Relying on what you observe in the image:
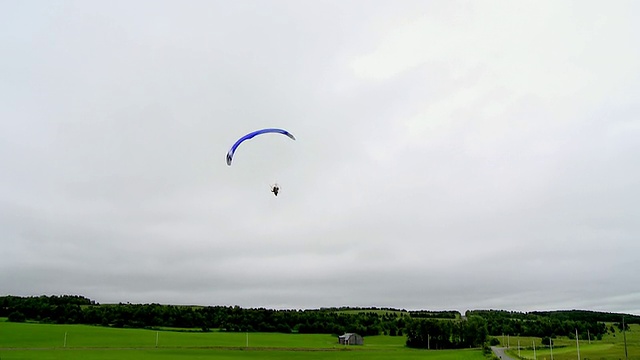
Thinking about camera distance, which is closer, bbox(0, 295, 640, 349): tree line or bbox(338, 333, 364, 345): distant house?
bbox(338, 333, 364, 345): distant house

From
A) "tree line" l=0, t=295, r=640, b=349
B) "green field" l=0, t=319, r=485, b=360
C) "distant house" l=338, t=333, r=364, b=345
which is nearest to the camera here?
"green field" l=0, t=319, r=485, b=360

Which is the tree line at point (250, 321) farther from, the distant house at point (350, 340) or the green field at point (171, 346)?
the green field at point (171, 346)

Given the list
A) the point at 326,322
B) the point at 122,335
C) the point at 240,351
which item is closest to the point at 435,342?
the point at 326,322

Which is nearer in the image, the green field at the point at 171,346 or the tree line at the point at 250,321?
the green field at the point at 171,346

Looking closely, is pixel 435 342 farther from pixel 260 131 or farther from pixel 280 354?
pixel 260 131

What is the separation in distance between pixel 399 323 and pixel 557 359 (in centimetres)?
7280

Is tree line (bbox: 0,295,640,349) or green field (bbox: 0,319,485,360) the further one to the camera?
tree line (bbox: 0,295,640,349)

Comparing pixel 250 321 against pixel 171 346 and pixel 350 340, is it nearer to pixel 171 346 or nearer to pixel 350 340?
pixel 350 340

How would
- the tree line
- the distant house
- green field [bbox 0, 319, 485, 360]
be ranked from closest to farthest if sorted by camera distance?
green field [bbox 0, 319, 485, 360]
the distant house
the tree line

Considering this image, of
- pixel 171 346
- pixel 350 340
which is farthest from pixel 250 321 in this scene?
pixel 171 346

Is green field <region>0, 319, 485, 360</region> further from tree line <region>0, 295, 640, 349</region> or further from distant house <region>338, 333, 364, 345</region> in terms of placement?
tree line <region>0, 295, 640, 349</region>

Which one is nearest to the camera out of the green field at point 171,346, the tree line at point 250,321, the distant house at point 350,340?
the green field at point 171,346

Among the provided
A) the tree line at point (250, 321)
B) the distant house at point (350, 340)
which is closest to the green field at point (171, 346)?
the distant house at point (350, 340)

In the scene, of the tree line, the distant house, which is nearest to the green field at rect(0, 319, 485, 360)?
the distant house
